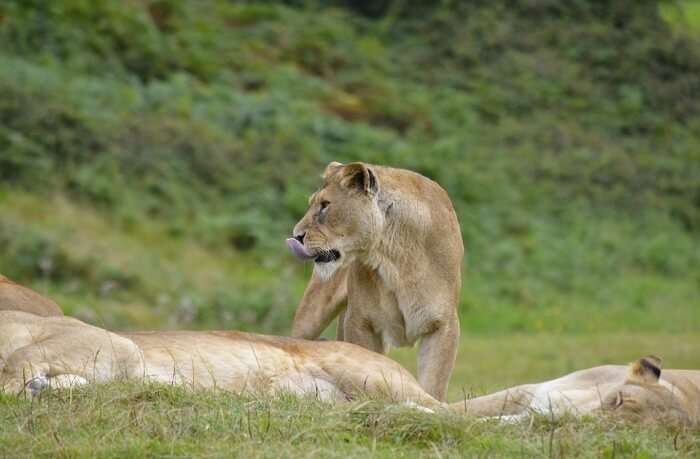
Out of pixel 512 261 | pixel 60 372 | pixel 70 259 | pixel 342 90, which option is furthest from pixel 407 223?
pixel 342 90

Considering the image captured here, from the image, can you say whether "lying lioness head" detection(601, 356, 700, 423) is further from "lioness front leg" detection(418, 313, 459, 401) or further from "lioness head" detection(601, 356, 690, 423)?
"lioness front leg" detection(418, 313, 459, 401)

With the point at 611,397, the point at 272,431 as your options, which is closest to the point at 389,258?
the point at 611,397

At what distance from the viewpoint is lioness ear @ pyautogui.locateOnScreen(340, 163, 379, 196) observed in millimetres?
8570

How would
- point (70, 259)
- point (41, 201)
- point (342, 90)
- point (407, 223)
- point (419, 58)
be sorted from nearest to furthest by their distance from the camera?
point (407, 223) → point (70, 259) → point (41, 201) → point (342, 90) → point (419, 58)

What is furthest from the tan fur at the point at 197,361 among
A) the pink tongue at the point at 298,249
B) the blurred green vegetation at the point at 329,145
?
the blurred green vegetation at the point at 329,145

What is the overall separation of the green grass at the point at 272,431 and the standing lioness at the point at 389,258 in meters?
1.82

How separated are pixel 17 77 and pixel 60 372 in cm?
1517

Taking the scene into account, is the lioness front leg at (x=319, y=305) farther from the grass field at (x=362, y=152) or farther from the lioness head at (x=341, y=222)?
the grass field at (x=362, y=152)

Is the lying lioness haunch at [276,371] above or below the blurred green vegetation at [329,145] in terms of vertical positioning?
above

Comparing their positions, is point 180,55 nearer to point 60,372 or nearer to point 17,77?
point 17,77

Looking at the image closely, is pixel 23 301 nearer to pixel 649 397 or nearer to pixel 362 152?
pixel 649 397

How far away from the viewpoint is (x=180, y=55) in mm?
24812

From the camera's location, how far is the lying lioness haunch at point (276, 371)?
678 centimetres

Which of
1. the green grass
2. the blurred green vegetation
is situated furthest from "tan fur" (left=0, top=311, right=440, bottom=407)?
the blurred green vegetation
